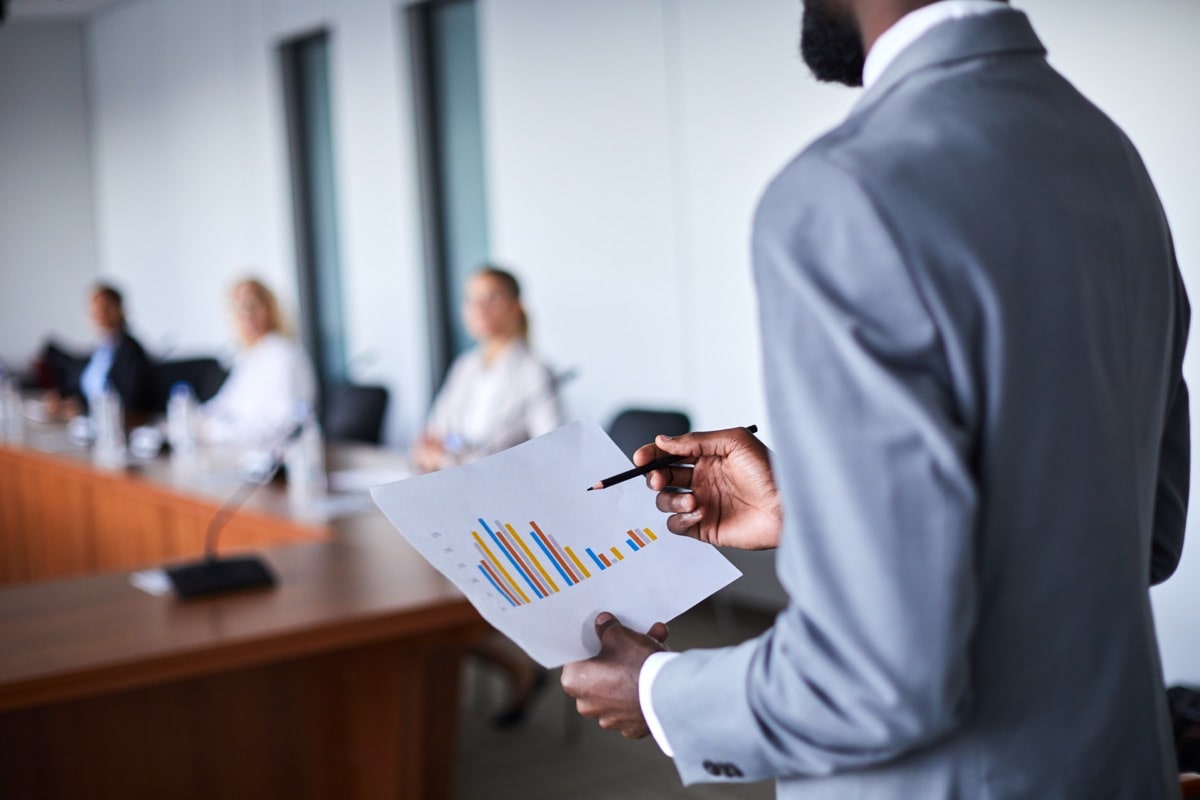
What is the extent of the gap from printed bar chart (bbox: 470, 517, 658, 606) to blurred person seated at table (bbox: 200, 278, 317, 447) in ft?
13.8

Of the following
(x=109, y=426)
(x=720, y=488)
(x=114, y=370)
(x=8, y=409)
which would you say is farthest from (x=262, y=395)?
(x=720, y=488)

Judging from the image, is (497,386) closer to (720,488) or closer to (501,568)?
(720,488)

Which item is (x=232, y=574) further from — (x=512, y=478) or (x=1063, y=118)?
(x=1063, y=118)

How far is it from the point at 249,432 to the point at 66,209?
6.85 meters

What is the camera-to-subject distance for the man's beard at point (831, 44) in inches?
38.7

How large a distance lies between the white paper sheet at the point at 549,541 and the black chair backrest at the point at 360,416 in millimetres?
4617

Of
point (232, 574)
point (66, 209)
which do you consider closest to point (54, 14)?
point (66, 209)

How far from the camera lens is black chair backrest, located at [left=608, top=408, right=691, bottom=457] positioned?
4031 mm

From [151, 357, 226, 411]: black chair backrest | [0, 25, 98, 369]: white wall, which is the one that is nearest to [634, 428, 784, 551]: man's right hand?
[151, 357, 226, 411]: black chair backrest

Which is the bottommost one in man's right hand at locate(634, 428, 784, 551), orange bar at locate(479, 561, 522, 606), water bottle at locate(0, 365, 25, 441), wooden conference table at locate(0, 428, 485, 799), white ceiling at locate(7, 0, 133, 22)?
wooden conference table at locate(0, 428, 485, 799)

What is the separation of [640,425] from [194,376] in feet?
15.6

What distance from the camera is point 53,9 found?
33.9 feet

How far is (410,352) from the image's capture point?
7227 millimetres

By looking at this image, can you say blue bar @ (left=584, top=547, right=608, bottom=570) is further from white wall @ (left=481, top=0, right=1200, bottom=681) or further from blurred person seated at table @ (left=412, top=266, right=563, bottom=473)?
blurred person seated at table @ (left=412, top=266, right=563, bottom=473)
